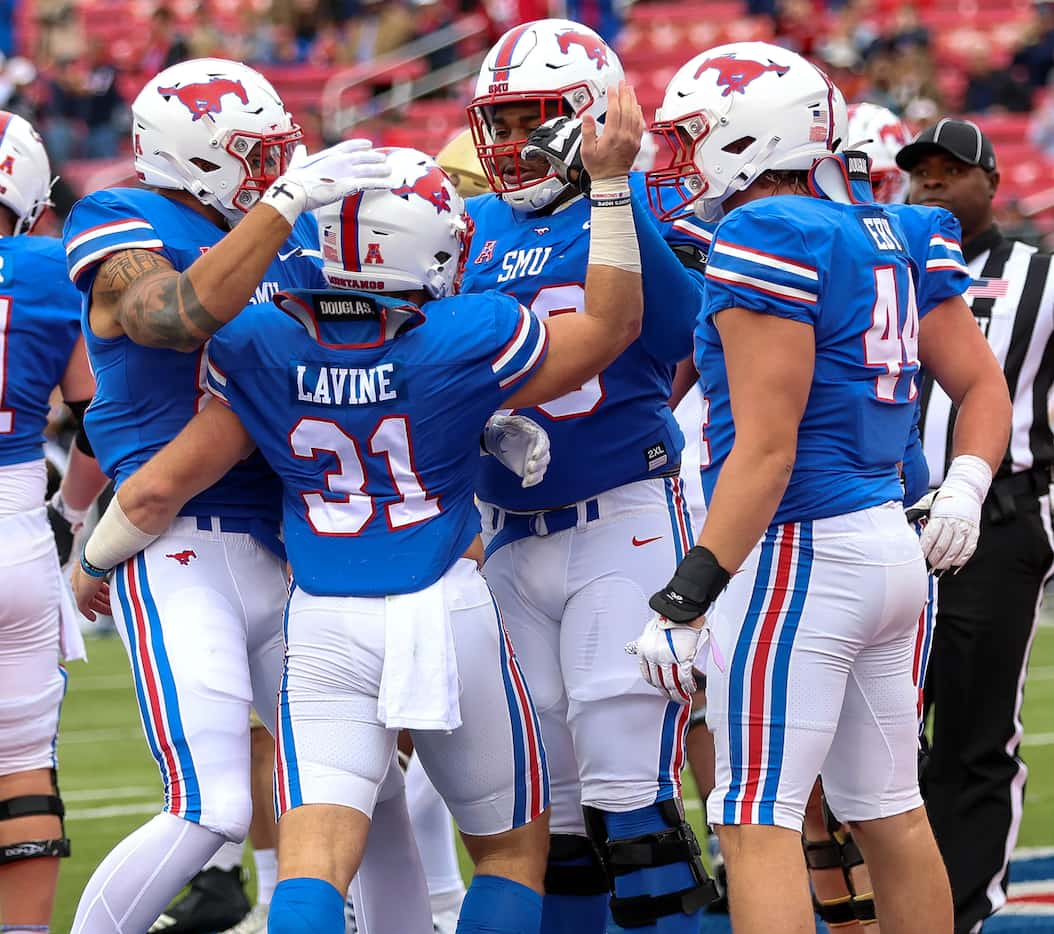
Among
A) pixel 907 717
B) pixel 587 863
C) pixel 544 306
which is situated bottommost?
pixel 587 863

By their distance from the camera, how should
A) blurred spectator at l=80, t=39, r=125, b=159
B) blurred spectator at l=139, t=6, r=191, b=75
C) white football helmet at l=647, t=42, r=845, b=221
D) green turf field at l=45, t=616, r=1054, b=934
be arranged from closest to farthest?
1. white football helmet at l=647, t=42, r=845, b=221
2. green turf field at l=45, t=616, r=1054, b=934
3. blurred spectator at l=139, t=6, r=191, b=75
4. blurred spectator at l=80, t=39, r=125, b=159

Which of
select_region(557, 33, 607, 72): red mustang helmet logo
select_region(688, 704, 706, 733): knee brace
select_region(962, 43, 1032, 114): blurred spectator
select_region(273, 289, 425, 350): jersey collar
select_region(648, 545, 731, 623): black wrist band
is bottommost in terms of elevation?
select_region(962, 43, 1032, 114): blurred spectator

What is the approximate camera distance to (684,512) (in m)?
3.94

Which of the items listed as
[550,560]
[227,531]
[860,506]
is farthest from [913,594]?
[227,531]

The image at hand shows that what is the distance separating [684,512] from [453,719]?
93 cm

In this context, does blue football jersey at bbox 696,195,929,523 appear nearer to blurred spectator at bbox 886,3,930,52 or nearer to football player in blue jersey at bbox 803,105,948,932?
football player in blue jersey at bbox 803,105,948,932

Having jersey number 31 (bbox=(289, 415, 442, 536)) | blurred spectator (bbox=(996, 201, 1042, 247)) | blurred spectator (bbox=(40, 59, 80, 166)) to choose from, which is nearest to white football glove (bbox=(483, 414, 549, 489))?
jersey number 31 (bbox=(289, 415, 442, 536))

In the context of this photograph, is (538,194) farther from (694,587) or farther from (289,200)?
(694,587)

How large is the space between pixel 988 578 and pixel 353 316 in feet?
7.12

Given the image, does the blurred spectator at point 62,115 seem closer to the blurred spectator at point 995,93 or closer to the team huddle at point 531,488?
the blurred spectator at point 995,93

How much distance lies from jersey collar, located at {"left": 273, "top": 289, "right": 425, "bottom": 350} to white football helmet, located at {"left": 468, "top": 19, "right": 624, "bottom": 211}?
0.64 m

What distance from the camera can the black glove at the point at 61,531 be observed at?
4633mm

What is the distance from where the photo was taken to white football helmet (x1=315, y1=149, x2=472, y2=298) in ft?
10.9

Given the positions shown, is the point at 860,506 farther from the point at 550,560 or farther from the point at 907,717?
the point at 550,560
